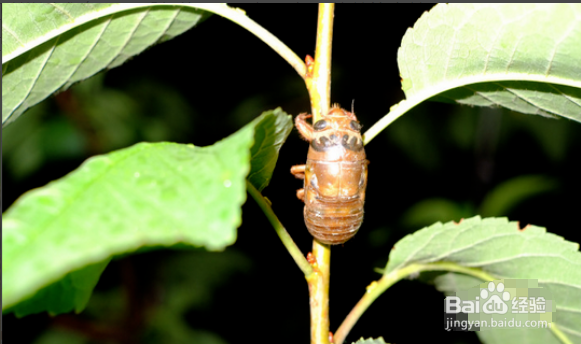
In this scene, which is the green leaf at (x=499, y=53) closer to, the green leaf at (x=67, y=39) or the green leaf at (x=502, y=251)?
Result: the green leaf at (x=502, y=251)

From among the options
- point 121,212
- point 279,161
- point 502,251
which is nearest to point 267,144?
point 121,212

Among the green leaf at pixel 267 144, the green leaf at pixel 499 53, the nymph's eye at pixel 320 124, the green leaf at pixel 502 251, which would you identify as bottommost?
the green leaf at pixel 502 251

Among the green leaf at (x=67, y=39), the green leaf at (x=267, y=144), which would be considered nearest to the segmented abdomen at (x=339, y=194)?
the green leaf at (x=267, y=144)

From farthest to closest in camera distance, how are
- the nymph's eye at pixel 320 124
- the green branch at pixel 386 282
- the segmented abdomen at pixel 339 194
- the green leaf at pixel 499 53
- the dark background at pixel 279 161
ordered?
the dark background at pixel 279 161 < the segmented abdomen at pixel 339 194 < the nymph's eye at pixel 320 124 < the green branch at pixel 386 282 < the green leaf at pixel 499 53

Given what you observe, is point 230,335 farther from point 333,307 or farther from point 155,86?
point 155,86

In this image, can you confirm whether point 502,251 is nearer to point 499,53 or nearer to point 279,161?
point 499,53

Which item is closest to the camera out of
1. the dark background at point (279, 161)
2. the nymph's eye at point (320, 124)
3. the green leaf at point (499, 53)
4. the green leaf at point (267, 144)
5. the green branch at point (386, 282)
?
the green leaf at point (267, 144)
